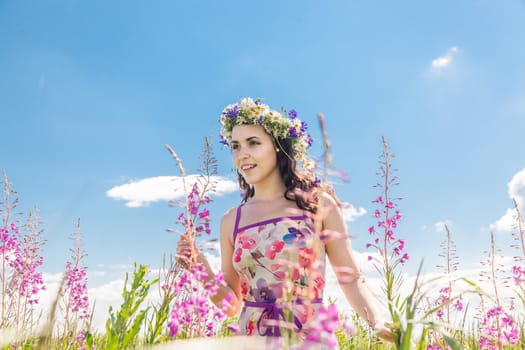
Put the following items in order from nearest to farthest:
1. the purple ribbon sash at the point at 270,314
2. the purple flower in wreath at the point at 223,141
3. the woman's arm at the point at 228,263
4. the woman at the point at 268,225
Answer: the purple ribbon sash at the point at 270,314, the woman at the point at 268,225, the woman's arm at the point at 228,263, the purple flower in wreath at the point at 223,141

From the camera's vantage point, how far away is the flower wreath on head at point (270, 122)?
482cm

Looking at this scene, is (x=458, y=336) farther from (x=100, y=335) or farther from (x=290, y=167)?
(x=100, y=335)

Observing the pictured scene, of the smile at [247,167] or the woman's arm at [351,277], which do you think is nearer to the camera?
the woman's arm at [351,277]

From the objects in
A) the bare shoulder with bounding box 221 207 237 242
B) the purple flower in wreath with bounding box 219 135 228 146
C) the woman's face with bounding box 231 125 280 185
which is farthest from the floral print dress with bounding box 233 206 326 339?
the purple flower in wreath with bounding box 219 135 228 146

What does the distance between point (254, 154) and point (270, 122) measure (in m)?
0.48

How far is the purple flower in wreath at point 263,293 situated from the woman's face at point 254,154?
95 cm

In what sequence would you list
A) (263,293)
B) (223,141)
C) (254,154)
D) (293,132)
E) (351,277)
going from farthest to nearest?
(223,141) → (293,132) → (254,154) → (263,293) → (351,277)

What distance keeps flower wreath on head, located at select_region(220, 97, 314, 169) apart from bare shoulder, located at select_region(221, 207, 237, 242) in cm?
82

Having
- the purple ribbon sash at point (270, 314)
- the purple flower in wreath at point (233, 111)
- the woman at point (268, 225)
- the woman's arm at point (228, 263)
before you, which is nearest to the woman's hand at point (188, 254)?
the woman at point (268, 225)

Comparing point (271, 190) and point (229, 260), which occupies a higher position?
point (271, 190)

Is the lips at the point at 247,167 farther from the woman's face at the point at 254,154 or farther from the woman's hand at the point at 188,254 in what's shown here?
the woman's hand at the point at 188,254

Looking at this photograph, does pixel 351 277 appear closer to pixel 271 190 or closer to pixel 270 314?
pixel 270 314

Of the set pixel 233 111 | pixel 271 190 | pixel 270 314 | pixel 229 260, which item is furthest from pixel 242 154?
pixel 270 314

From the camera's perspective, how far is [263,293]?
13.2 ft
